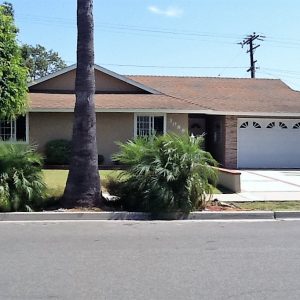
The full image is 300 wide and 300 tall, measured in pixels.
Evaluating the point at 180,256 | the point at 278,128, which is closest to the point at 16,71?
the point at 180,256

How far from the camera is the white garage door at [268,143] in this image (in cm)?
2358

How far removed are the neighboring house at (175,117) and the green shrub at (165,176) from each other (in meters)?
8.59

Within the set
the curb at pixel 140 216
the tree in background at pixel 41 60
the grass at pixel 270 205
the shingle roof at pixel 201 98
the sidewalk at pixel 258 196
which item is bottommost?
the curb at pixel 140 216

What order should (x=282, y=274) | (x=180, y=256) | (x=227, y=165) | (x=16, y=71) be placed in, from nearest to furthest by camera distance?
1. (x=282, y=274)
2. (x=180, y=256)
3. (x=16, y=71)
4. (x=227, y=165)

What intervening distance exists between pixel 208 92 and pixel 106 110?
7864mm

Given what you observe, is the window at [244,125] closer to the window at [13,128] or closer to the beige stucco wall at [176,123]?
the beige stucco wall at [176,123]

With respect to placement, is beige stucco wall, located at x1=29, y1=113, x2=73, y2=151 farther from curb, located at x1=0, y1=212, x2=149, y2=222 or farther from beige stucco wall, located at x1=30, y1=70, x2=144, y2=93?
curb, located at x1=0, y1=212, x2=149, y2=222

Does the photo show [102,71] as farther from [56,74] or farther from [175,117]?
[175,117]

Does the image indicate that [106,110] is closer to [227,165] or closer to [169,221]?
[227,165]

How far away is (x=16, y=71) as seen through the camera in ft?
48.6

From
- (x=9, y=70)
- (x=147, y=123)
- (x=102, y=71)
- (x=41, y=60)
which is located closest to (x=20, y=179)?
(x=9, y=70)

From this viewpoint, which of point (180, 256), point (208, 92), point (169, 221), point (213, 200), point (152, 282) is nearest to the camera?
point (152, 282)

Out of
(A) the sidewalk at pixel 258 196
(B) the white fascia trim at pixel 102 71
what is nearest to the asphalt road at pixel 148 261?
(A) the sidewalk at pixel 258 196

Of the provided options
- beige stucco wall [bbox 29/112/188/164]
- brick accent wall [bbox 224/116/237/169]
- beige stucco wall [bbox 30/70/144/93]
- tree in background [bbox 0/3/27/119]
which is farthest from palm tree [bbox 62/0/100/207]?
brick accent wall [bbox 224/116/237/169]
